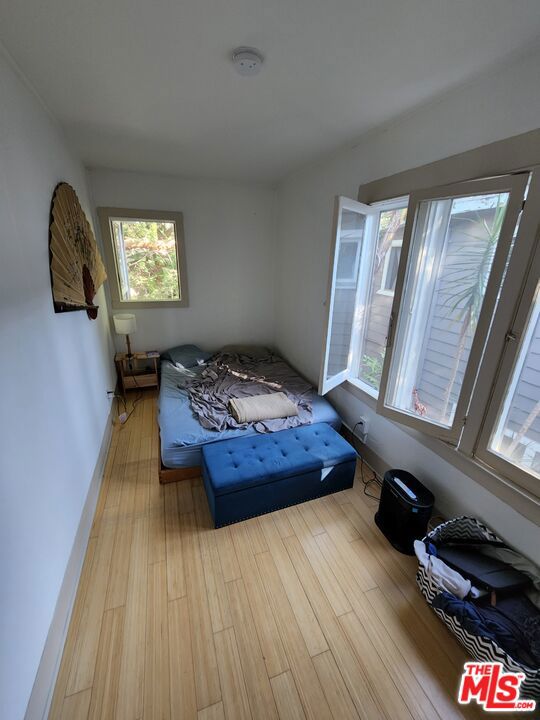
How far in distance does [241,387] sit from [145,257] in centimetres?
197

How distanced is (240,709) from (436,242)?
2384 millimetres

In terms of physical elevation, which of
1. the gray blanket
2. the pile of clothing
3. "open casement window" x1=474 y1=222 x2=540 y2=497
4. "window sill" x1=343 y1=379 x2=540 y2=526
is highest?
"open casement window" x1=474 y1=222 x2=540 y2=497

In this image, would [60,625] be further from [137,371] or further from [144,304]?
[144,304]

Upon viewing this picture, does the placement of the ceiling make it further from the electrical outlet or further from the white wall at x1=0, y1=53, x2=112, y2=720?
the electrical outlet

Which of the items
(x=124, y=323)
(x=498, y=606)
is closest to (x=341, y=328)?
(x=498, y=606)

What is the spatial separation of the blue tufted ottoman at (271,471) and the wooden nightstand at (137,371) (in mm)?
1645

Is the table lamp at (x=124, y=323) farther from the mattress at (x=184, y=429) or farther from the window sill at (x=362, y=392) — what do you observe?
the window sill at (x=362, y=392)

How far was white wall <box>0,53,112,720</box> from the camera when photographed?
0.99 meters

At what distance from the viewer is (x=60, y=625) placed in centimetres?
129

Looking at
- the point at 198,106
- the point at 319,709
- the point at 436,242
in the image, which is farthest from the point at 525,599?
the point at 198,106

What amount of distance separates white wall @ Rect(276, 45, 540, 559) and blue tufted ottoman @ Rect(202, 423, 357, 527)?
17.6 inches

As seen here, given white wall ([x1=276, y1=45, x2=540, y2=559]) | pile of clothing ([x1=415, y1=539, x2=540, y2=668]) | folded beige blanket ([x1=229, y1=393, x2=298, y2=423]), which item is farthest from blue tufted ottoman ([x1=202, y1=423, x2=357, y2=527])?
pile of clothing ([x1=415, y1=539, x2=540, y2=668])

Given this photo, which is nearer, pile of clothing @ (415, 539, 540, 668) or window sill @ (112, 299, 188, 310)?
pile of clothing @ (415, 539, 540, 668)

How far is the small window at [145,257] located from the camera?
325cm
